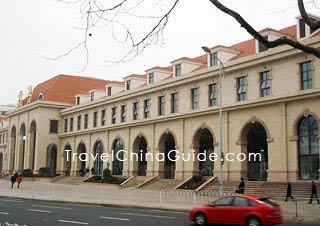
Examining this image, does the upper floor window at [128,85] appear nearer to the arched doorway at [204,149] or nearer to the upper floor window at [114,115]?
the upper floor window at [114,115]

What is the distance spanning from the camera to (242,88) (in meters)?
38.7

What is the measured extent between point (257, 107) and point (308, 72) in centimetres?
543

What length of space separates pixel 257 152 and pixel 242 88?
7.87 m

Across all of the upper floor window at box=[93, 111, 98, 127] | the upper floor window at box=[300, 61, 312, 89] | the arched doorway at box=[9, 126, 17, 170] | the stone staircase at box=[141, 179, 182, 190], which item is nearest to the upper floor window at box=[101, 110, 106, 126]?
the upper floor window at box=[93, 111, 98, 127]

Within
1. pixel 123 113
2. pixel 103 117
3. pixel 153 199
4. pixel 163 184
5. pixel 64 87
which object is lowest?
pixel 153 199

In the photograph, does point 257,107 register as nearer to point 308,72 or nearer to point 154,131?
point 308,72

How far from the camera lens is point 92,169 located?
5647 cm

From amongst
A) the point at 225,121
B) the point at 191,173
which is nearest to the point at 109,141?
the point at 191,173

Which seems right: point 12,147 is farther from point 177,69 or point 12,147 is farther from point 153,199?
point 153,199

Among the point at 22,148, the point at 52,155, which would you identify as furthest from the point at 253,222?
the point at 22,148

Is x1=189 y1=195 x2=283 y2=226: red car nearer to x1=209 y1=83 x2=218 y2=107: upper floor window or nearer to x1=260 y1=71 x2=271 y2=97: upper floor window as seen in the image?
x1=260 y1=71 x2=271 y2=97: upper floor window

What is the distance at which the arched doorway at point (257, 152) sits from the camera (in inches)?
1547

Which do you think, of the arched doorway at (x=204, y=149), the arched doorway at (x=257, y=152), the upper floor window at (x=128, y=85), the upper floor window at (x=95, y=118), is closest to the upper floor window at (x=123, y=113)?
the upper floor window at (x=128, y=85)

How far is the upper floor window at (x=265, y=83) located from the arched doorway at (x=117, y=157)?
22.5 meters
